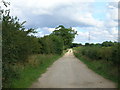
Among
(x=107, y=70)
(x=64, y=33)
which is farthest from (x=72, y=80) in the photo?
(x=64, y=33)

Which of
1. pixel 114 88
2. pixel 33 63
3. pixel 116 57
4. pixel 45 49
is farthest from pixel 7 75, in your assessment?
pixel 45 49

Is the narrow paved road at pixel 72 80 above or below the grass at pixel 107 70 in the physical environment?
below

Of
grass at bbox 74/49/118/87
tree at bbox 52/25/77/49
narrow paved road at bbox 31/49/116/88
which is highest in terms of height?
tree at bbox 52/25/77/49

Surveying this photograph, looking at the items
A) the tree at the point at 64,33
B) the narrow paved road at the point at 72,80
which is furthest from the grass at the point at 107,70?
the tree at the point at 64,33

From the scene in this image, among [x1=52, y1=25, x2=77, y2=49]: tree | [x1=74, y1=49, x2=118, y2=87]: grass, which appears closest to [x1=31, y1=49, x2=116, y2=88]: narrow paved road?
[x1=74, y1=49, x2=118, y2=87]: grass

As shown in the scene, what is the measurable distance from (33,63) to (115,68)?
8.23 m

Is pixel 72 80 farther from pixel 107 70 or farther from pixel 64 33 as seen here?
pixel 64 33

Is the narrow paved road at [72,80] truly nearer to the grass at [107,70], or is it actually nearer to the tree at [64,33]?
the grass at [107,70]

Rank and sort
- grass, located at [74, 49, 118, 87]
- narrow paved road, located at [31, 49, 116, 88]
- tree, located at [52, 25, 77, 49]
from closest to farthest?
narrow paved road, located at [31, 49, 116, 88] < grass, located at [74, 49, 118, 87] < tree, located at [52, 25, 77, 49]

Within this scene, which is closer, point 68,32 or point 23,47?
point 23,47

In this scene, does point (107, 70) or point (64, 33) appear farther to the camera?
point (64, 33)

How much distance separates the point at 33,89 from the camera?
1105 cm

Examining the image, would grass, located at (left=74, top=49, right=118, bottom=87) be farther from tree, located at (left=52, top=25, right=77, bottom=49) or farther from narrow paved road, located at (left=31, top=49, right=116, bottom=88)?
tree, located at (left=52, top=25, right=77, bottom=49)

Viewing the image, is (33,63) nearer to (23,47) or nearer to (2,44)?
(23,47)
